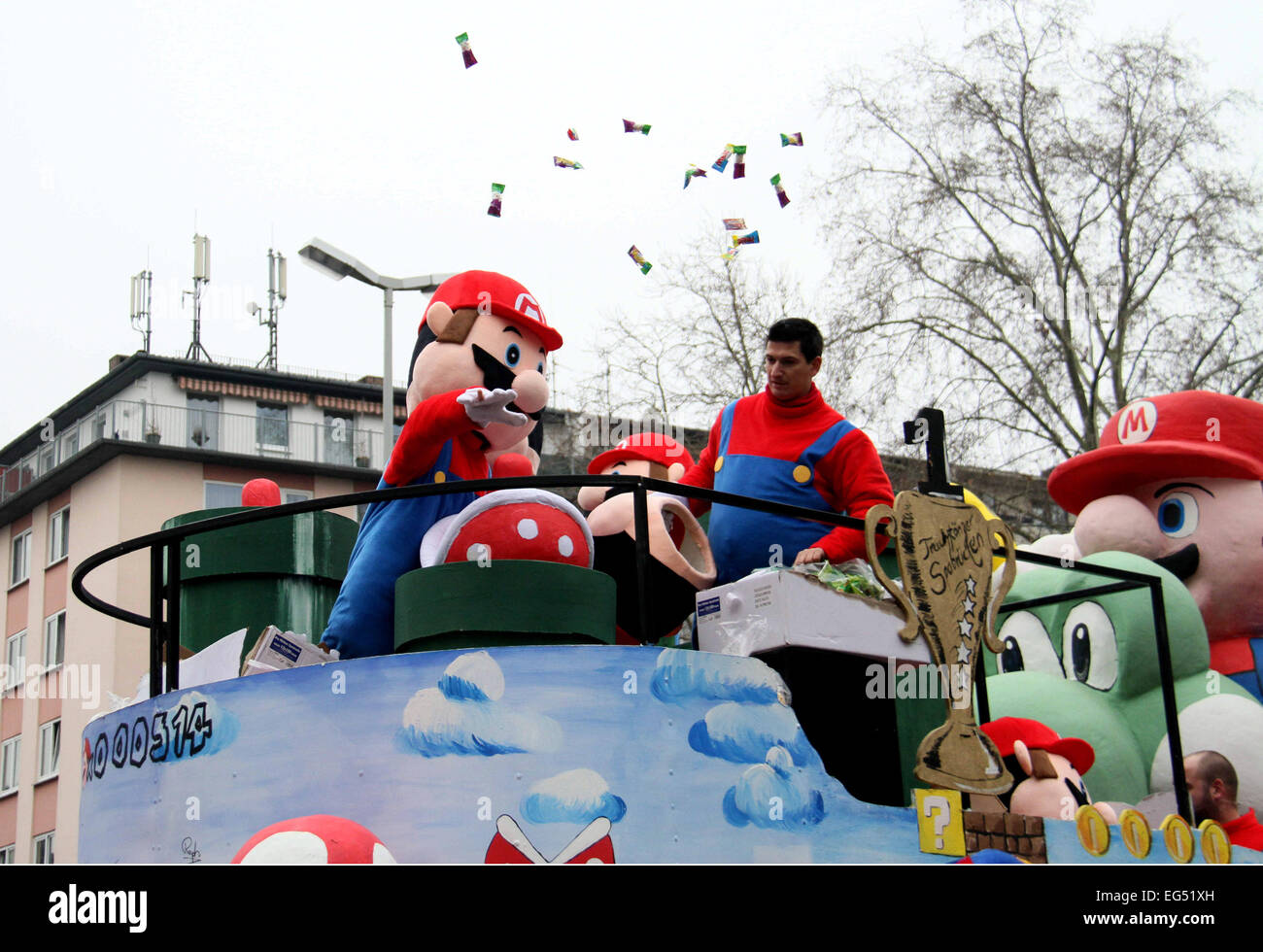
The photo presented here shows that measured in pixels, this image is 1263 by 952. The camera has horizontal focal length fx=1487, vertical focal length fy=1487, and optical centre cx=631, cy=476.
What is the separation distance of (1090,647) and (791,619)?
3529 mm

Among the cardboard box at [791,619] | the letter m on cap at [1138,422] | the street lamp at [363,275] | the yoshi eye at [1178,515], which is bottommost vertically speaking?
the cardboard box at [791,619]

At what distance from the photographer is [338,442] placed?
36.1 meters

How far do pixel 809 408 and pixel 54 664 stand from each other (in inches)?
1133

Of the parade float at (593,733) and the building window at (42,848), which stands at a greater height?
the parade float at (593,733)

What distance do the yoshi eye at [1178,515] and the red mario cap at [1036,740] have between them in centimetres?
243

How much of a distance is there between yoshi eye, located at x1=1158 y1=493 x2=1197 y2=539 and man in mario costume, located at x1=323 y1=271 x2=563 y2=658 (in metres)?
3.91

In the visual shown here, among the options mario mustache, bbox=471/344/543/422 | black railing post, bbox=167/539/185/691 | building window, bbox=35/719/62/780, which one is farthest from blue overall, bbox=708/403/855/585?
building window, bbox=35/719/62/780

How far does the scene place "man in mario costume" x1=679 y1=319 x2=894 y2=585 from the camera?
5.89 metres

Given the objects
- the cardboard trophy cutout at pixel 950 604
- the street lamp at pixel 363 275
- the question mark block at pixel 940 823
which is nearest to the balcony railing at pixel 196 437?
the street lamp at pixel 363 275

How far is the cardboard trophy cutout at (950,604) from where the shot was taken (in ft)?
17.4

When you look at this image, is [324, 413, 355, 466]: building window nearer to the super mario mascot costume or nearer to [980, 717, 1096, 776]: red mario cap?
the super mario mascot costume

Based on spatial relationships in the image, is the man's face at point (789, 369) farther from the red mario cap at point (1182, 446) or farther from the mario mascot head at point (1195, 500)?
the red mario cap at point (1182, 446)

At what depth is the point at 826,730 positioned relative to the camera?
17.6 ft
